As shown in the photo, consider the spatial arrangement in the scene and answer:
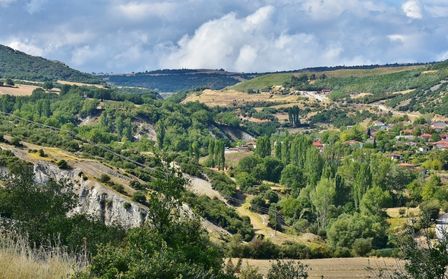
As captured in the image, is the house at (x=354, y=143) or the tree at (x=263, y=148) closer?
the tree at (x=263, y=148)

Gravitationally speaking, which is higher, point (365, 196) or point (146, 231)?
point (146, 231)

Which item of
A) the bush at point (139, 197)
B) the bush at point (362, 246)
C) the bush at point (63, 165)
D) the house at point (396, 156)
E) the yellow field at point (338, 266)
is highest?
the bush at point (63, 165)

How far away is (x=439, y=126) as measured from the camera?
181000 millimetres

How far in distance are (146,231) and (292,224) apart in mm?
69274

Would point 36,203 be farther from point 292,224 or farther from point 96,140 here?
point 96,140

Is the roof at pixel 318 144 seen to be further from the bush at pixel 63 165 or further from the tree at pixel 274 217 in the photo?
the bush at pixel 63 165

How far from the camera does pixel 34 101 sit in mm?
180500

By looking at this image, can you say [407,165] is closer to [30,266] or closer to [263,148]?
[263,148]

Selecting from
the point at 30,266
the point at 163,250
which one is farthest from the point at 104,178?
the point at 30,266

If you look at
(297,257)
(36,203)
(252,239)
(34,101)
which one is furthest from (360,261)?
(34,101)

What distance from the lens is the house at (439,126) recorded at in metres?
175

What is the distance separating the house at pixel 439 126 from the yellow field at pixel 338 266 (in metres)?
121

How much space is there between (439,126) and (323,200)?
344ft

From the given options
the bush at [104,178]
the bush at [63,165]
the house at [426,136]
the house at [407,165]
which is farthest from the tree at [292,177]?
the house at [426,136]
